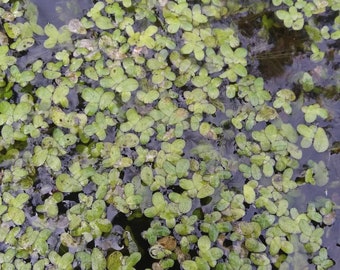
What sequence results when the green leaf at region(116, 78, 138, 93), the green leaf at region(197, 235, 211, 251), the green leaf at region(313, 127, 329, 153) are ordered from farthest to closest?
the green leaf at region(116, 78, 138, 93) < the green leaf at region(313, 127, 329, 153) < the green leaf at region(197, 235, 211, 251)

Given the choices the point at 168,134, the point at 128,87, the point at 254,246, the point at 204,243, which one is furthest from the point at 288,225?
the point at 128,87

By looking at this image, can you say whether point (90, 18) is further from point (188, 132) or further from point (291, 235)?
point (291, 235)

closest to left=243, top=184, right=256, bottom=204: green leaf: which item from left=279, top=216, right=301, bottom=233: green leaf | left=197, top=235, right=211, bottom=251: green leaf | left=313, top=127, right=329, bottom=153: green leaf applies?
left=279, top=216, right=301, bottom=233: green leaf

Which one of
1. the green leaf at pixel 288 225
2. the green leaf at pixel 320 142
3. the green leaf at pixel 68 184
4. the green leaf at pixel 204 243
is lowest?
the green leaf at pixel 204 243

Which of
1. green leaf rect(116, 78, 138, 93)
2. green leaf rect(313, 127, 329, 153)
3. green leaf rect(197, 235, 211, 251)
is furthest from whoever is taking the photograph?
green leaf rect(116, 78, 138, 93)

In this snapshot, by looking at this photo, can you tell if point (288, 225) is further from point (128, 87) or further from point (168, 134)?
point (128, 87)

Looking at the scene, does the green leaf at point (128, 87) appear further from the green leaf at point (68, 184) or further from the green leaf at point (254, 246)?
the green leaf at point (254, 246)

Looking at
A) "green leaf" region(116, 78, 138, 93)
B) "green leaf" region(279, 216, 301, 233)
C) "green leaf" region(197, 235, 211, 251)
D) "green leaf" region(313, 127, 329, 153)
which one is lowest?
"green leaf" region(197, 235, 211, 251)

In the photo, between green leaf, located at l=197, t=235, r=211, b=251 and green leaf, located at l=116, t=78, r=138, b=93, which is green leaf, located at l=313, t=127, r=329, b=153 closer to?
green leaf, located at l=197, t=235, r=211, b=251

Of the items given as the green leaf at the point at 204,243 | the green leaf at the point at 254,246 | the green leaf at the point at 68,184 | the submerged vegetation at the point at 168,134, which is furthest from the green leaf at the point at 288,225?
the green leaf at the point at 68,184
